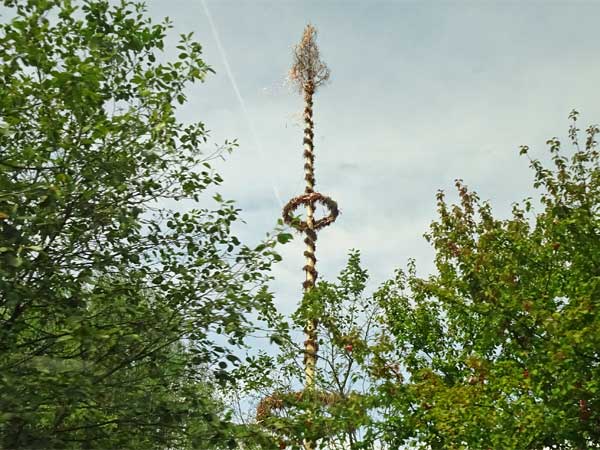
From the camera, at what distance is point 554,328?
12359mm

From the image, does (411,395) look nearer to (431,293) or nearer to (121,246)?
(431,293)

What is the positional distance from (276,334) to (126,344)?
190cm

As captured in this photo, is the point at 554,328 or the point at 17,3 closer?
Answer: the point at 17,3

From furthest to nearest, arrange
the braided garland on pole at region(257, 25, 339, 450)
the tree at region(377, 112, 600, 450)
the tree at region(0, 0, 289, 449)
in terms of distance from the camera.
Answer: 1. the braided garland on pole at region(257, 25, 339, 450)
2. the tree at region(377, 112, 600, 450)
3. the tree at region(0, 0, 289, 449)

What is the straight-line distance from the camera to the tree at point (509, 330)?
13688 mm

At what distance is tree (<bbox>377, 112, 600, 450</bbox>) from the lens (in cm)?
1369

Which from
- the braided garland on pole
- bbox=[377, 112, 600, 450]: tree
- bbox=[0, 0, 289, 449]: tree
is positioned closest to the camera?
bbox=[0, 0, 289, 449]: tree

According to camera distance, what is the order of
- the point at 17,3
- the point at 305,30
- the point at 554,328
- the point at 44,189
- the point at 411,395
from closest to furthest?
1. the point at 44,189
2. the point at 17,3
3. the point at 554,328
4. the point at 411,395
5. the point at 305,30

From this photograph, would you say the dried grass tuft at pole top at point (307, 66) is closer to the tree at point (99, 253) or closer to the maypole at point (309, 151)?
the maypole at point (309, 151)

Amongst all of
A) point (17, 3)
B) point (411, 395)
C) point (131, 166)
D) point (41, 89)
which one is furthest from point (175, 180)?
point (411, 395)

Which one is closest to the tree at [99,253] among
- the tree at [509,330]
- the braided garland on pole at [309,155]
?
the tree at [509,330]

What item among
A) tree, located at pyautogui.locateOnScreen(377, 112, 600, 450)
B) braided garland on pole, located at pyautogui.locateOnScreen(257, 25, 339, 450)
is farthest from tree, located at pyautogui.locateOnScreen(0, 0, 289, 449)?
braided garland on pole, located at pyautogui.locateOnScreen(257, 25, 339, 450)

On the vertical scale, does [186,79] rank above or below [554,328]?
above

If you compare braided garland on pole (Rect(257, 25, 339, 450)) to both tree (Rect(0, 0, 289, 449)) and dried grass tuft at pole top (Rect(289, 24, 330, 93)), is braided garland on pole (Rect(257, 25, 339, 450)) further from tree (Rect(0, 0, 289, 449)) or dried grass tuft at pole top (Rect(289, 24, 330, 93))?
tree (Rect(0, 0, 289, 449))
